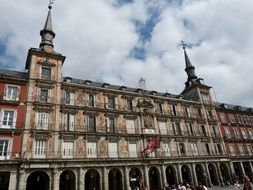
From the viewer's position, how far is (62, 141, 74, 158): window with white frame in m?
27.4

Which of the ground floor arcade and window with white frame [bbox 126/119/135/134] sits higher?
window with white frame [bbox 126/119/135/134]

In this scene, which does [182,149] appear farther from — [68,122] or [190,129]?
[68,122]

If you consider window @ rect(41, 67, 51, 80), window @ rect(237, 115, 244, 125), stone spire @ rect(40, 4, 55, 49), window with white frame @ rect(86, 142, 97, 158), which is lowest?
window with white frame @ rect(86, 142, 97, 158)

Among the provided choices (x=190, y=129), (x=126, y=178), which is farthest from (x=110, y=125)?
(x=190, y=129)

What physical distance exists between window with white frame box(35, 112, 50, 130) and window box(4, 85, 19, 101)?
3.22m

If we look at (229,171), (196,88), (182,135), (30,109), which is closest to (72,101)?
(30,109)

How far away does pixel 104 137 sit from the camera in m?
30.8

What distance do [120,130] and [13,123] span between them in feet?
45.7

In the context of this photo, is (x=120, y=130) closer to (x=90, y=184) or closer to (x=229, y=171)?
(x=90, y=184)

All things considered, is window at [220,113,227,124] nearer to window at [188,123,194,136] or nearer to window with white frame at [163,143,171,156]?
window at [188,123,194,136]

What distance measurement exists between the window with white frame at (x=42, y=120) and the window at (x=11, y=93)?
3.22 m

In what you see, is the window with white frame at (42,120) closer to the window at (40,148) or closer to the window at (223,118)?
the window at (40,148)

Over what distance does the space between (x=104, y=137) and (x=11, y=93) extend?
12.9 meters

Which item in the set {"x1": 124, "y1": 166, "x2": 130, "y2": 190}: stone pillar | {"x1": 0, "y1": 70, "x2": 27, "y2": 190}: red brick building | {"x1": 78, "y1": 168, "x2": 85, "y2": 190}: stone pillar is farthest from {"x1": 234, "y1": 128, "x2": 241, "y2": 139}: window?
{"x1": 0, "y1": 70, "x2": 27, "y2": 190}: red brick building
